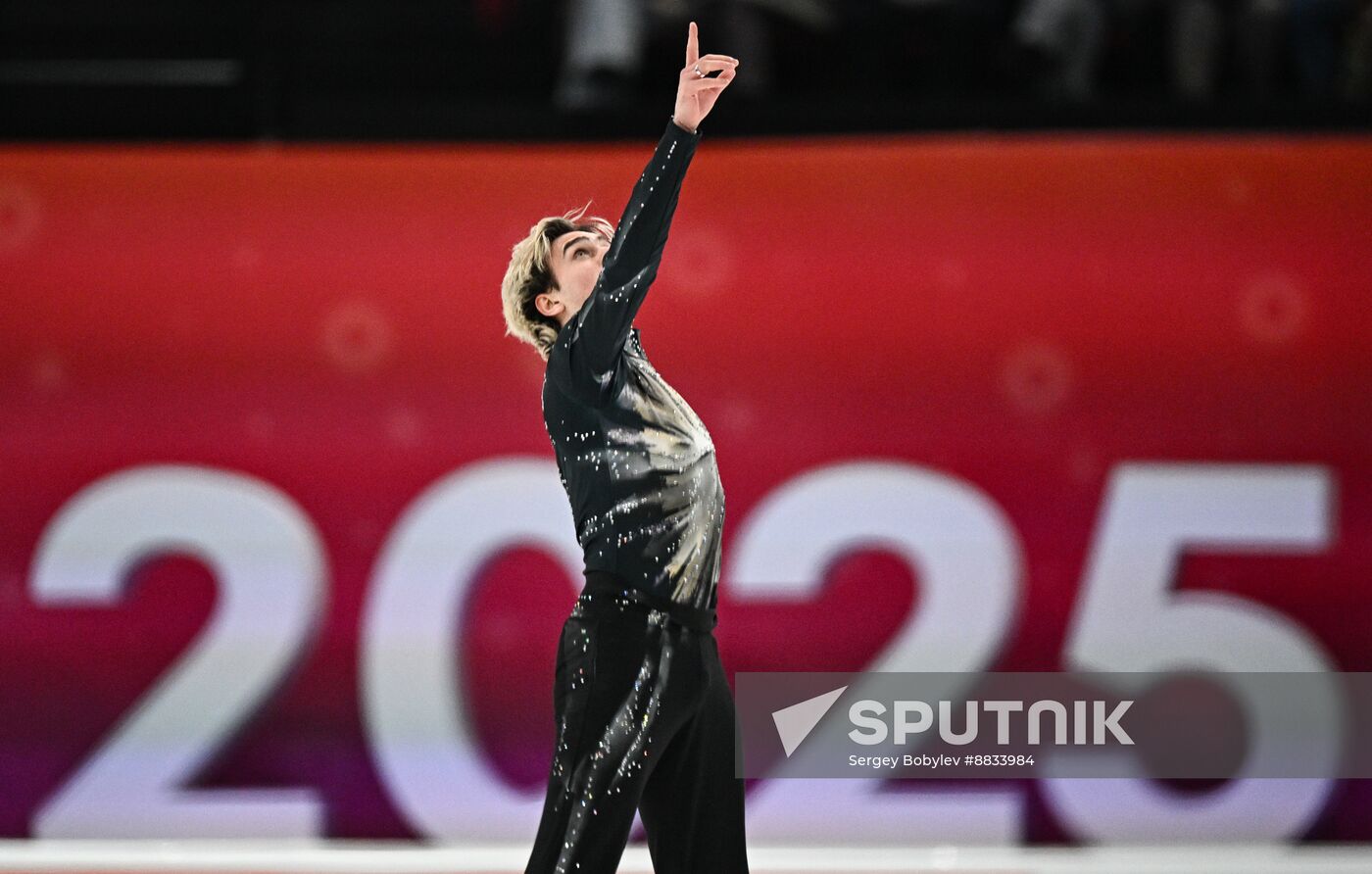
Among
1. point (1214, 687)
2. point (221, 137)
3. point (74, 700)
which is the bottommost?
point (74, 700)

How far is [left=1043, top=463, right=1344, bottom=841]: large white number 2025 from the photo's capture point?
12.6 ft

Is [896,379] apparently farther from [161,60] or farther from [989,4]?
[161,60]

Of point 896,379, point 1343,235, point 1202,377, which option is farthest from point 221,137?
point 1343,235

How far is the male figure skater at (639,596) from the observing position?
2238mm

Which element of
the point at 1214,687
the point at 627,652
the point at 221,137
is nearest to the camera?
the point at 627,652

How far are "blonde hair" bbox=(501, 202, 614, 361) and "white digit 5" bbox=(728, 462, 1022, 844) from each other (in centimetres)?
144

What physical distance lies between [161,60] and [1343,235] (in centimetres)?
346

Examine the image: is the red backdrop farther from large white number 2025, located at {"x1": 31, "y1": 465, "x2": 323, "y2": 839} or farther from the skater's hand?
the skater's hand

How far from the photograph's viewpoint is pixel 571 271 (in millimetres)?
2531

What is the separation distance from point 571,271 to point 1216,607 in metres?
2.26

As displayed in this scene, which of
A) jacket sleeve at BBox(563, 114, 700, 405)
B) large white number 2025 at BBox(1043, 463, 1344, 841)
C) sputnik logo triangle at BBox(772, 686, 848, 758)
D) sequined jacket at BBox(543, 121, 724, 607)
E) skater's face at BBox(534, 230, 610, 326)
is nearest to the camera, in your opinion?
jacket sleeve at BBox(563, 114, 700, 405)

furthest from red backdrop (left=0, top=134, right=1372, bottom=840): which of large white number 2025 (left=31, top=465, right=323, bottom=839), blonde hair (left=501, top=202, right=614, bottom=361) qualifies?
blonde hair (left=501, top=202, right=614, bottom=361)

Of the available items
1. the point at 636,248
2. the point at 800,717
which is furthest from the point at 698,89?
the point at 800,717

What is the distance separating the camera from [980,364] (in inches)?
154
